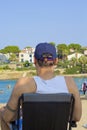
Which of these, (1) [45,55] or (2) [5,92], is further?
(2) [5,92]

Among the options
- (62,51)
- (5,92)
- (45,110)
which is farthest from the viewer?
(62,51)

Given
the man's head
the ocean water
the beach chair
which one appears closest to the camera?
the beach chair

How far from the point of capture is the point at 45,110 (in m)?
3.00

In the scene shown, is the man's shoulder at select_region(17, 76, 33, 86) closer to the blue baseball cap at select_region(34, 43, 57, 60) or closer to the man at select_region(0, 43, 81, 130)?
the man at select_region(0, 43, 81, 130)

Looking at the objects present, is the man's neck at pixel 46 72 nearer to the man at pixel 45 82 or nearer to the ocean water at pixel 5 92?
the man at pixel 45 82

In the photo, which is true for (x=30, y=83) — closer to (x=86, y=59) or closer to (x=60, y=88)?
(x=60, y=88)

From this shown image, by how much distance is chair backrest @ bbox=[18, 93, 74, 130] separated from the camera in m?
2.99

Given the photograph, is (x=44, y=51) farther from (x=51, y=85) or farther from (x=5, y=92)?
(x=5, y=92)

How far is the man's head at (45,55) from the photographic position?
10.2 ft

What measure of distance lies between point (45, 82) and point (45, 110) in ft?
0.70

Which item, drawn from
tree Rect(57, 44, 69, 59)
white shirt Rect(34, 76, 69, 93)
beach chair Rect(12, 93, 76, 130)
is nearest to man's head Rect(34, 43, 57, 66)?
white shirt Rect(34, 76, 69, 93)

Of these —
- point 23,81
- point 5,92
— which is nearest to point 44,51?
point 23,81

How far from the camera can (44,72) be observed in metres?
3.12

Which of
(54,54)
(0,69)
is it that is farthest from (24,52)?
(54,54)
